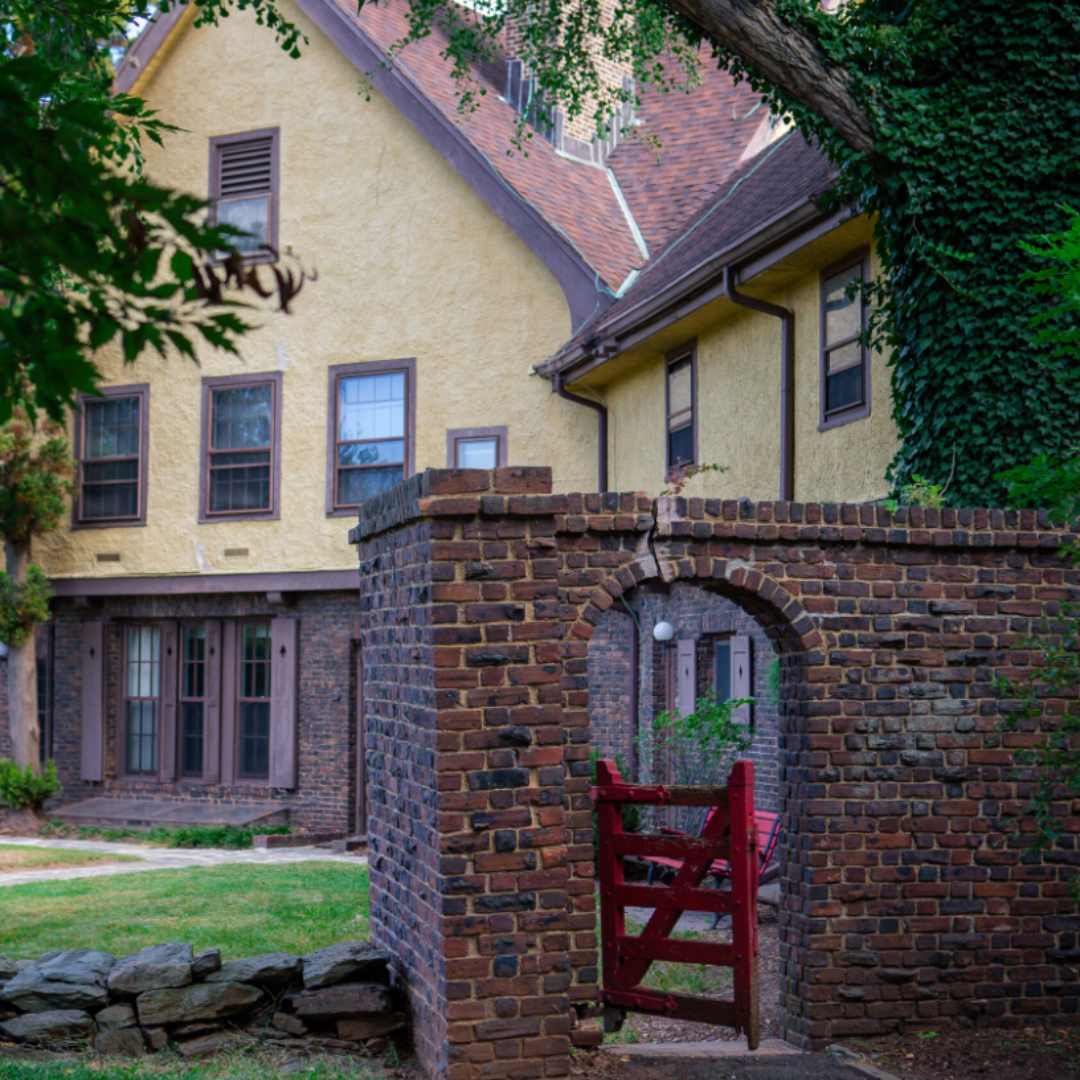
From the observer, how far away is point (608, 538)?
6898mm

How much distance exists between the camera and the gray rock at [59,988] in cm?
634

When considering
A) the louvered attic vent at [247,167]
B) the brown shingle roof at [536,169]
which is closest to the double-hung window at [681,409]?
the brown shingle roof at [536,169]

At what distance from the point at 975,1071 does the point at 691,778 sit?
20.3 ft

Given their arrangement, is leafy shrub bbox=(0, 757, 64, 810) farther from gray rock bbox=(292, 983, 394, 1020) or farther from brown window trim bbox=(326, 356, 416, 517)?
gray rock bbox=(292, 983, 394, 1020)

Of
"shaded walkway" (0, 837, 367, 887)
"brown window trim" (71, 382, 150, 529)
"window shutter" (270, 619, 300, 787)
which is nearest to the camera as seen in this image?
"shaded walkway" (0, 837, 367, 887)

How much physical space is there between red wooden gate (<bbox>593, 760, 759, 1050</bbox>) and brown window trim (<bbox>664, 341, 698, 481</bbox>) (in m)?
6.46

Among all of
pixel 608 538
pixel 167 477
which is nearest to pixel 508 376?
pixel 167 477

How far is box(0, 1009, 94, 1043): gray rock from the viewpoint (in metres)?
6.26

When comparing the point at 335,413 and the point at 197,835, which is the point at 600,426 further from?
the point at 197,835

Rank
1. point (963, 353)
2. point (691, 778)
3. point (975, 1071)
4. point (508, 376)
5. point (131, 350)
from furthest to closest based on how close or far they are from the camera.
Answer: point (508, 376)
point (691, 778)
point (963, 353)
point (975, 1071)
point (131, 350)

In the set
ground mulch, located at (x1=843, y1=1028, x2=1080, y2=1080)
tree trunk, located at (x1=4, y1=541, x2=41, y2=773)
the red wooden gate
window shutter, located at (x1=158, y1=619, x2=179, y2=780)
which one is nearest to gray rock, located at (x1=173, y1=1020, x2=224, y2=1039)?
the red wooden gate

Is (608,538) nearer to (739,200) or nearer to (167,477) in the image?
(739,200)

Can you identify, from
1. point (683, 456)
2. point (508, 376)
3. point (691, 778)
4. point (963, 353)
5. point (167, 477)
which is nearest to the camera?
point (963, 353)

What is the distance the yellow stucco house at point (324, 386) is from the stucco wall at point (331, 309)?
0.10 ft
